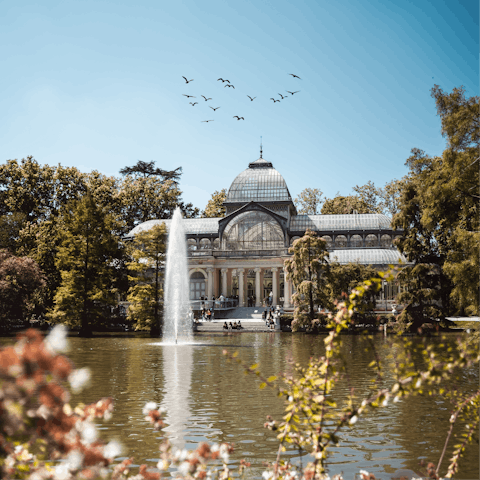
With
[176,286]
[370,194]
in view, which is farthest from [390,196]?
[176,286]

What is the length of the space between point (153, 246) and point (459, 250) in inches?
978

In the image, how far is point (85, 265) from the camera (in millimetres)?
43000

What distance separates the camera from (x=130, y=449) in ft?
32.8

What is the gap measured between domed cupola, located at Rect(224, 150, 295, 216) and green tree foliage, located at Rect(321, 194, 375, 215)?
1360 cm

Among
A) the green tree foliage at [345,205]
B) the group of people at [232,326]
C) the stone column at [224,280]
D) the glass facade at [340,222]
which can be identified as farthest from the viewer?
the green tree foliage at [345,205]

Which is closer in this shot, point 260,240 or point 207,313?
point 207,313

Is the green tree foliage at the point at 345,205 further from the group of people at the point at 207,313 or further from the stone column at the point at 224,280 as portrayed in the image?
the group of people at the point at 207,313

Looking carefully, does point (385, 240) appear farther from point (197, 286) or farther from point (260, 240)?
point (197, 286)

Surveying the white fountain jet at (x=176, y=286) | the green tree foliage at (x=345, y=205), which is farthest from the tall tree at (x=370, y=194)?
the white fountain jet at (x=176, y=286)

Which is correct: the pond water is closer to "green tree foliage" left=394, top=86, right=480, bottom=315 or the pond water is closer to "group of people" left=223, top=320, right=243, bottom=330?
"green tree foliage" left=394, top=86, right=480, bottom=315

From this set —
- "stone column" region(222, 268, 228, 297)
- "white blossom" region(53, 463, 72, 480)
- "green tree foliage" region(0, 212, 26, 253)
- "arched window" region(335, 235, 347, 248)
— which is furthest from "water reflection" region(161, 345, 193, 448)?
Result: "arched window" region(335, 235, 347, 248)

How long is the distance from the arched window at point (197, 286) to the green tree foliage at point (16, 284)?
908 inches

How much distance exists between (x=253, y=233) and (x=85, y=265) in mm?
26486

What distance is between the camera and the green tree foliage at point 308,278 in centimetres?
4119
